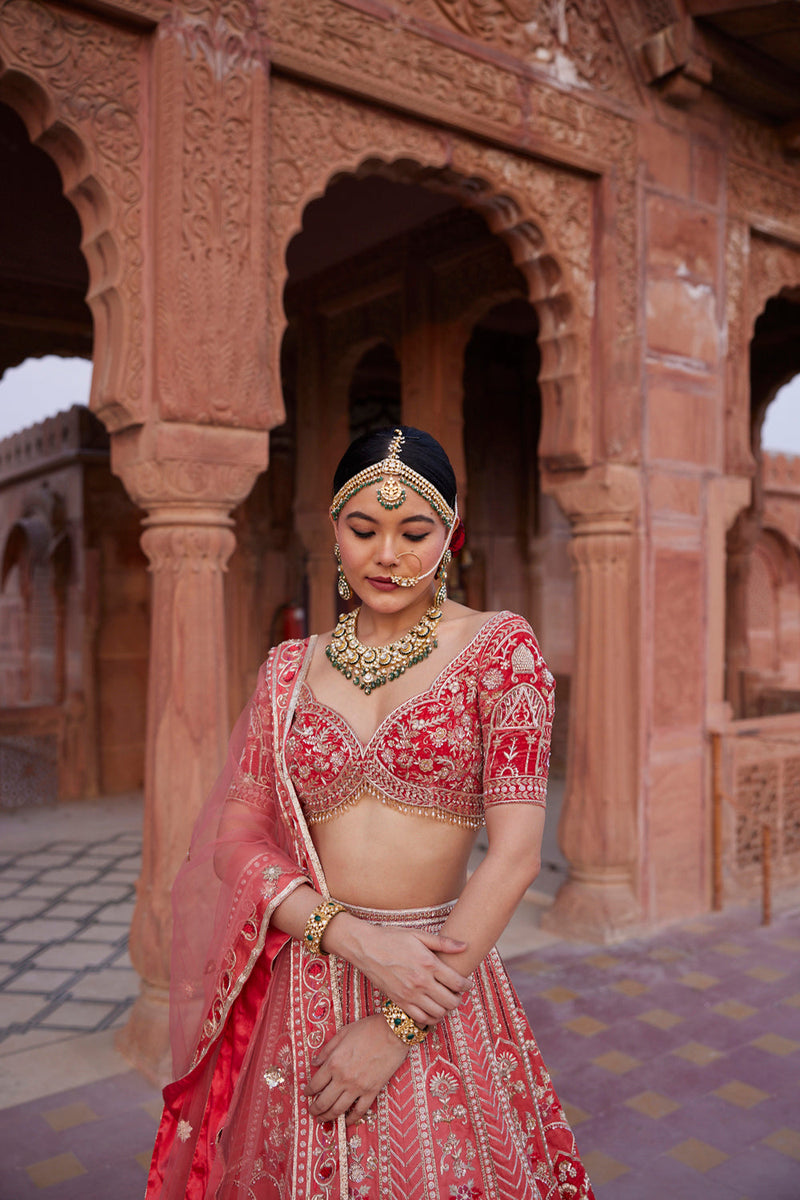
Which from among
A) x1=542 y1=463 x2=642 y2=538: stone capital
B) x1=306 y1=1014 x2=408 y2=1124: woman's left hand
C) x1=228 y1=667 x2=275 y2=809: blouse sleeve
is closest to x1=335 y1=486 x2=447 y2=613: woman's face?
x1=228 y1=667 x2=275 y2=809: blouse sleeve

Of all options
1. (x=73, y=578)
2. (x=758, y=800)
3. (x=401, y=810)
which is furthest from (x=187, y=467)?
(x=73, y=578)

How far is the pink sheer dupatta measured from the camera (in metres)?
1.51

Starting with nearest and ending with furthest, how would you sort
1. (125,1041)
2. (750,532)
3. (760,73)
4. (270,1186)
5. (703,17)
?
(270,1186) < (125,1041) < (703,17) < (760,73) < (750,532)

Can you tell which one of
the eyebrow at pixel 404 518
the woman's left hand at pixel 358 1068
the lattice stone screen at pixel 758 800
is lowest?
the lattice stone screen at pixel 758 800

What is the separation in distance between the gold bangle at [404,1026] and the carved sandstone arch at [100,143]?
7.64 ft

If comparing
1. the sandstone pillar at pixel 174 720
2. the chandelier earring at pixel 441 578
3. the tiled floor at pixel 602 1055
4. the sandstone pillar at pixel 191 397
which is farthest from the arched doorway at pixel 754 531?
the chandelier earring at pixel 441 578

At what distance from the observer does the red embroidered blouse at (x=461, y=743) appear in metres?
1.41

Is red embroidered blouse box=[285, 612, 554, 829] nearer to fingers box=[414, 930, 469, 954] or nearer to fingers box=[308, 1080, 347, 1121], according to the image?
fingers box=[414, 930, 469, 954]

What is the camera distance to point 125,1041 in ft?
10.9

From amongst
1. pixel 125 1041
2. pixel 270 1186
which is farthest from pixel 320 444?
pixel 270 1186

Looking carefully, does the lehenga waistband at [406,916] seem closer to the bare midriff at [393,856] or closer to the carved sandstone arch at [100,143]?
the bare midriff at [393,856]

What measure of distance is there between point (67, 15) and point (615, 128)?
8.21 feet

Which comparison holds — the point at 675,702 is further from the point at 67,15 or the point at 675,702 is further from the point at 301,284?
the point at 301,284

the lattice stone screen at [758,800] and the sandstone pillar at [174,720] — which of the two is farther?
the lattice stone screen at [758,800]
